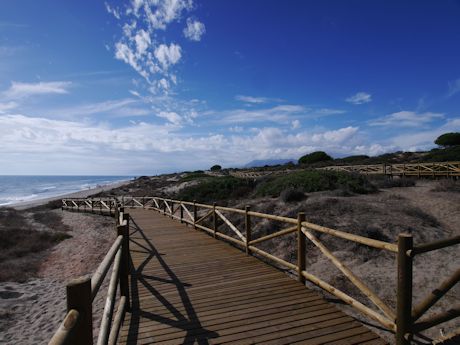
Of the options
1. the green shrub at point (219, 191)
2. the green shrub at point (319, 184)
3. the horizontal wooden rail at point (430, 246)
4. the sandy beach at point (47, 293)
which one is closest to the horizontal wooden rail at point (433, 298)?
the horizontal wooden rail at point (430, 246)

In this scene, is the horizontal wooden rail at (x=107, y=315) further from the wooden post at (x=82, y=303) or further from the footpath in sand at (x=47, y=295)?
the footpath in sand at (x=47, y=295)

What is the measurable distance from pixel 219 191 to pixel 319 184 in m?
7.39

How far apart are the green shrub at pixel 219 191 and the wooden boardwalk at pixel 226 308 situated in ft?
41.8

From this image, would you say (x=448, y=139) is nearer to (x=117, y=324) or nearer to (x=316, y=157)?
(x=316, y=157)

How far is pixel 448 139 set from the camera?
1873 inches

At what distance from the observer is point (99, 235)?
1761cm

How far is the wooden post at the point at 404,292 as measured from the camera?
305 cm

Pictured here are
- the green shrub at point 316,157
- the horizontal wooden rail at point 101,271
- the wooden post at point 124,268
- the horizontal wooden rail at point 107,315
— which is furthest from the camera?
the green shrub at point 316,157

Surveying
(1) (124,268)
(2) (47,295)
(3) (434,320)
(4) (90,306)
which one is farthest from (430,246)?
(2) (47,295)

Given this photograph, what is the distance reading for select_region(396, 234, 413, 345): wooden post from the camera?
305 cm

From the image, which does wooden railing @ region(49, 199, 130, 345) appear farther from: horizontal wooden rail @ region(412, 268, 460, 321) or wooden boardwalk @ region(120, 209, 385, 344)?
horizontal wooden rail @ region(412, 268, 460, 321)

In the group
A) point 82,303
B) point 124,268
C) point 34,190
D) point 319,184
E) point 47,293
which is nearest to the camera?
point 82,303

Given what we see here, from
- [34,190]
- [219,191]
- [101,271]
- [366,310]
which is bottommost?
[34,190]

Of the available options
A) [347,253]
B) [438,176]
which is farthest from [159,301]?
[438,176]
